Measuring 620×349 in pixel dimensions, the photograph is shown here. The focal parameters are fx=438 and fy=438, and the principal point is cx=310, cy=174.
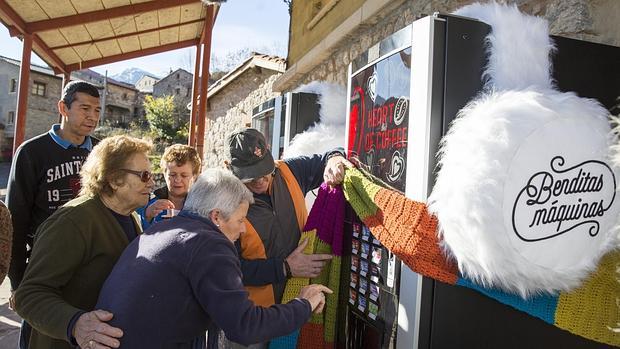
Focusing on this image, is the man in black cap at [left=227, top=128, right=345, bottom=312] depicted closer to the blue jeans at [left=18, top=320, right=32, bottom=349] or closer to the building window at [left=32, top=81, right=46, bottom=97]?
the blue jeans at [left=18, top=320, right=32, bottom=349]

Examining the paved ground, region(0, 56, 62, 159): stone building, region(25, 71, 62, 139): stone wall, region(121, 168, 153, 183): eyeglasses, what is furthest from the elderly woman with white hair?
region(25, 71, 62, 139): stone wall

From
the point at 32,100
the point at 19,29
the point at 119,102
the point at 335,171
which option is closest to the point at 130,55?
the point at 19,29

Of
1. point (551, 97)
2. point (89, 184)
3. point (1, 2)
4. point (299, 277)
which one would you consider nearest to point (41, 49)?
point (1, 2)

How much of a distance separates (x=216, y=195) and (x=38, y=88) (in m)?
36.8

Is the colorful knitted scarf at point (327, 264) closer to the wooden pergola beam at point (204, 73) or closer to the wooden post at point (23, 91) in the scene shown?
the wooden post at point (23, 91)

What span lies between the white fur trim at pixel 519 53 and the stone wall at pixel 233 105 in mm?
6188

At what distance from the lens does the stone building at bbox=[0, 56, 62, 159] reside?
104 ft

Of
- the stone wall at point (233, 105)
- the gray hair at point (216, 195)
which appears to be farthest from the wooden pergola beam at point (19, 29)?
the gray hair at point (216, 195)

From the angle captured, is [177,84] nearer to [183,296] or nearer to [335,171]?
[335,171]

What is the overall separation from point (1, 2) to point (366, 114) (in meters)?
4.09

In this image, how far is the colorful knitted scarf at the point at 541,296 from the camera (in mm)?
1310

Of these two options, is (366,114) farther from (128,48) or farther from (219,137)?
(219,137)

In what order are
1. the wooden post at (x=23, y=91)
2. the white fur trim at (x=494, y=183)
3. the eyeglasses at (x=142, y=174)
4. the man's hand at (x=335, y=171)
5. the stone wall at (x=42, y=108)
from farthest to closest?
the stone wall at (x=42, y=108), the wooden post at (x=23, y=91), the man's hand at (x=335, y=171), the eyeglasses at (x=142, y=174), the white fur trim at (x=494, y=183)

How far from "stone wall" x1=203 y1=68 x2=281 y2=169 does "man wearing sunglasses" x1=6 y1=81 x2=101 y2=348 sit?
501cm
